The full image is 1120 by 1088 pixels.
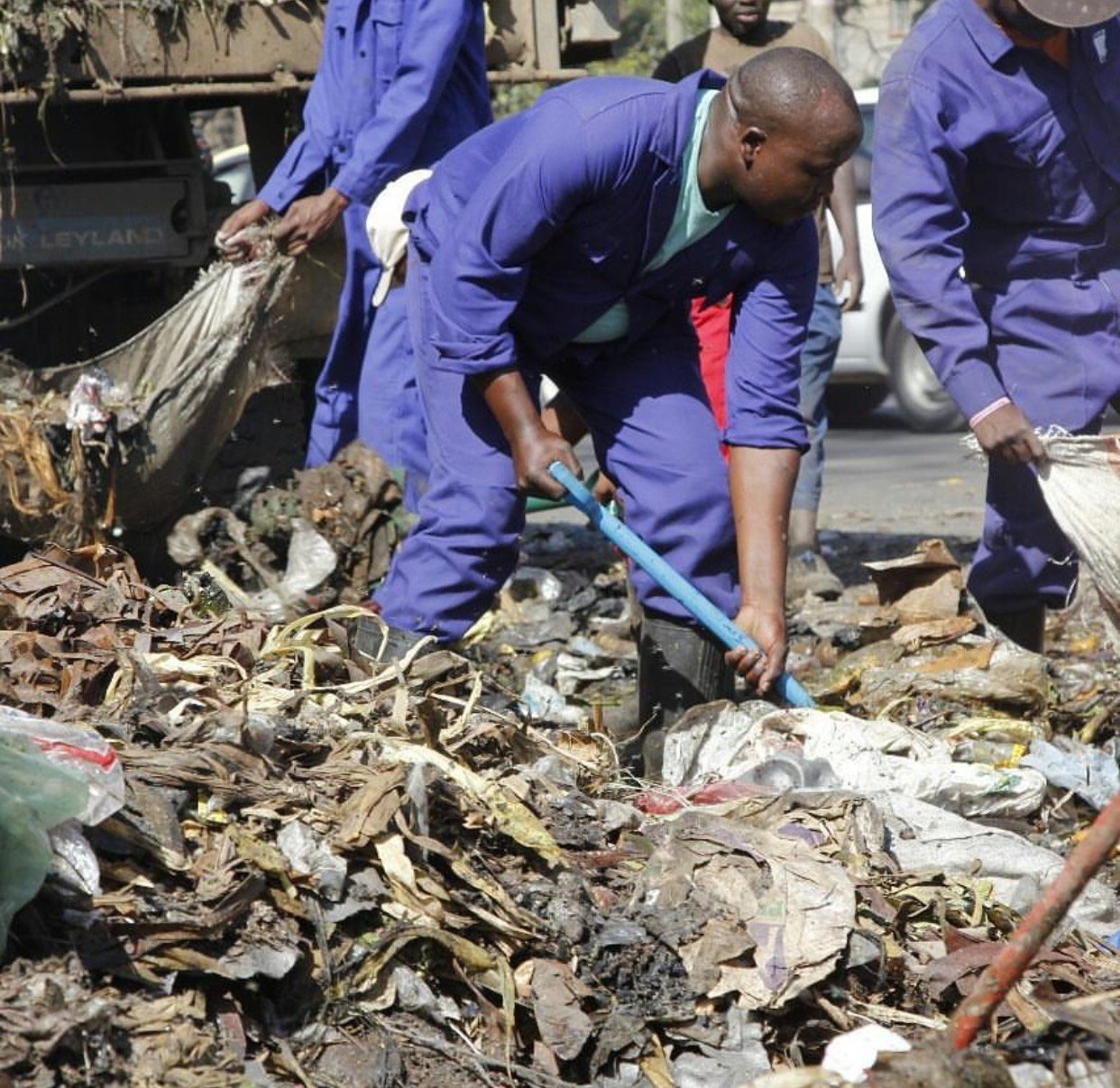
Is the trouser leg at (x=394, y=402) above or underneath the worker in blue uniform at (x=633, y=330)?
underneath

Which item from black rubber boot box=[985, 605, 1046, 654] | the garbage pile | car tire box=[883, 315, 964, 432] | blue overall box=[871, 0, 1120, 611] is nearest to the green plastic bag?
the garbage pile

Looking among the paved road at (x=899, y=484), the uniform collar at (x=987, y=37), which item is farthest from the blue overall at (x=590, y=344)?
the paved road at (x=899, y=484)

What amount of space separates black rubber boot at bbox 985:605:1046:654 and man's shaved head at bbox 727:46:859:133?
5.93 feet

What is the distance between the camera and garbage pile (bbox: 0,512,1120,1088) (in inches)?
108

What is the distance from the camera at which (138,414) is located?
5852 mm

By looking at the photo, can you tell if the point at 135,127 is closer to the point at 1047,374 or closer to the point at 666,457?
the point at 666,457

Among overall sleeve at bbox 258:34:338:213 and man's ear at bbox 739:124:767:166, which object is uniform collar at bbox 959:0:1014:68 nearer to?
man's ear at bbox 739:124:767:166

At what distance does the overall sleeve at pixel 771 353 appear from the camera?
4371 mm

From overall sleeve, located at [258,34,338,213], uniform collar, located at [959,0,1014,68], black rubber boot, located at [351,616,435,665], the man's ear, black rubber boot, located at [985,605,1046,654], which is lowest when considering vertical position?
black rubber boot, located at [985,605,1046,654]

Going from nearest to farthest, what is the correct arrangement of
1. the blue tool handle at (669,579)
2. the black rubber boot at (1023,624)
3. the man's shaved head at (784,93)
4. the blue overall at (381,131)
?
the man's shaved head at (784,93)
the blue tool handle at (669,579)
the black rubber boot at (1023,624)
the blue overall at (381,131)

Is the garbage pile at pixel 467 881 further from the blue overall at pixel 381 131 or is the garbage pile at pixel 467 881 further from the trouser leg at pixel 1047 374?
the blue overall at pixel 381 131

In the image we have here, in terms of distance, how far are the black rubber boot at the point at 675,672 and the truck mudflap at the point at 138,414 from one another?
1984 mm

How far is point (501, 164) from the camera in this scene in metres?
4.14

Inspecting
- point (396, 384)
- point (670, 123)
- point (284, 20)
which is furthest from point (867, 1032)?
point (284, 20)
